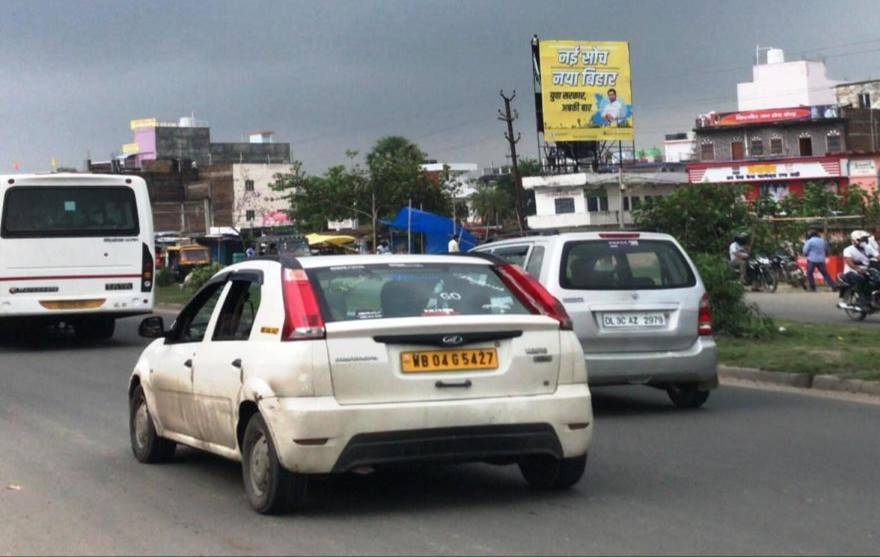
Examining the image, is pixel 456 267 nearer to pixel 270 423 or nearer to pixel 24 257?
pixel 270 423

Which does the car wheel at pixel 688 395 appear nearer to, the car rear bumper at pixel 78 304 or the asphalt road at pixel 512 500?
the asphalt road at pixel 512 500

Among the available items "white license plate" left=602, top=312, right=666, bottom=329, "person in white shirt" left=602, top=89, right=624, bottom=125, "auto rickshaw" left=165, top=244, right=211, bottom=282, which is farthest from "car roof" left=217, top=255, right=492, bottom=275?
"auto rickshaw" left=165, top=244, right=211, bottom=282

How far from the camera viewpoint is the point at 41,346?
2352 cm

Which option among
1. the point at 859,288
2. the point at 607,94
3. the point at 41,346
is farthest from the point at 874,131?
the point at 41,346

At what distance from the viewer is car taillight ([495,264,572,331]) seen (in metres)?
7.57

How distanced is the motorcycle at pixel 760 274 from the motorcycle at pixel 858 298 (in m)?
9.41

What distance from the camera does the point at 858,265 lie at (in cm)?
2341

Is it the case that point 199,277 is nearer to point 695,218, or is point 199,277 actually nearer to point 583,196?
point 695,218

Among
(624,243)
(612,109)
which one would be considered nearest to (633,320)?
(624,243)

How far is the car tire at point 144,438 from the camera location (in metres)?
9.51

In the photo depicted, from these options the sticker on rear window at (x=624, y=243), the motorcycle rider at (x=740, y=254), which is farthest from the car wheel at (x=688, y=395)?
the motorcycle rider at (x=740, y=254)

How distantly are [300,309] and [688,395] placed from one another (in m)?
6.44

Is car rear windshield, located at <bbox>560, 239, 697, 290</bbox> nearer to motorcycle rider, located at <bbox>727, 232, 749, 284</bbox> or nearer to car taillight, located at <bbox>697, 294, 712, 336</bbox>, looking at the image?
car taillight, located at <bbox>697, 294, 712, 336</bbox>

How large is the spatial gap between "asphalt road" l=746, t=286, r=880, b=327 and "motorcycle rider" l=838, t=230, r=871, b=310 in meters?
0.49
